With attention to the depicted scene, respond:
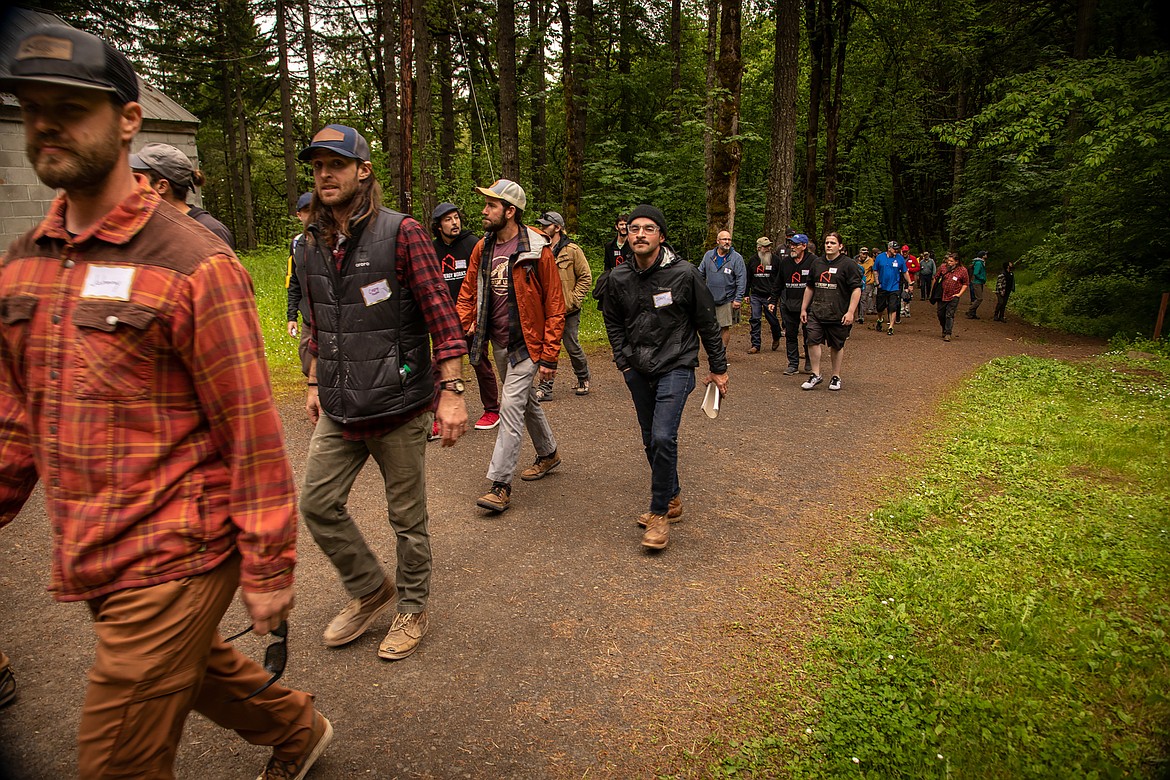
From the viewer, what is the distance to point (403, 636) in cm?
365

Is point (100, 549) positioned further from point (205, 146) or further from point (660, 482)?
point (205, 146)

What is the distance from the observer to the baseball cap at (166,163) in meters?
4.60

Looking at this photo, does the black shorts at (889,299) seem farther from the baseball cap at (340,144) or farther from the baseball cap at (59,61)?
the baseball cap at (59,61)

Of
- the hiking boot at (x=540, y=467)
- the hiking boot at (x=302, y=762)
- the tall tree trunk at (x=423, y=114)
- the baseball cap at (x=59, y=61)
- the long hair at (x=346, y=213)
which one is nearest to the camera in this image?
the baseball cap at (x=59, y=61)

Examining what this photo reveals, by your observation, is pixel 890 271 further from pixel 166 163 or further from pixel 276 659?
pixel 276 659

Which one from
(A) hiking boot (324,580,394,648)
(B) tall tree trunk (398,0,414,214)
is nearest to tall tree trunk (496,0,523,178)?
(B) tall tree trunk (398,0,414,214)

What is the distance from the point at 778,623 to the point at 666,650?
30.1 inches

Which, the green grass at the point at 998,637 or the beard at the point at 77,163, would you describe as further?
the green grass at the point at 998,637

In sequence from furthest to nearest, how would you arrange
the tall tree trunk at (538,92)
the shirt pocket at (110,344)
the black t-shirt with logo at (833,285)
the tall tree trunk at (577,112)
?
the tall tree trunk at (538,92) → the tall tree trunk at (577,112) → the black t-shirt with logo at (833,285) → the shirt pocket at (110,344)

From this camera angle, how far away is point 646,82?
26797 mm

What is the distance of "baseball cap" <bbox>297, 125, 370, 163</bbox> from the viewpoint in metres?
3.18

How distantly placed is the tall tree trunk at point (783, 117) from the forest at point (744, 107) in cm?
5

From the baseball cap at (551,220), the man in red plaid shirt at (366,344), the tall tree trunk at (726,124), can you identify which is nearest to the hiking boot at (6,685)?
the man in red plaid shirt at (366,344)

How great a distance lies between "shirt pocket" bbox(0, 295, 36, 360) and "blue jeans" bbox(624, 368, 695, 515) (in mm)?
3721
